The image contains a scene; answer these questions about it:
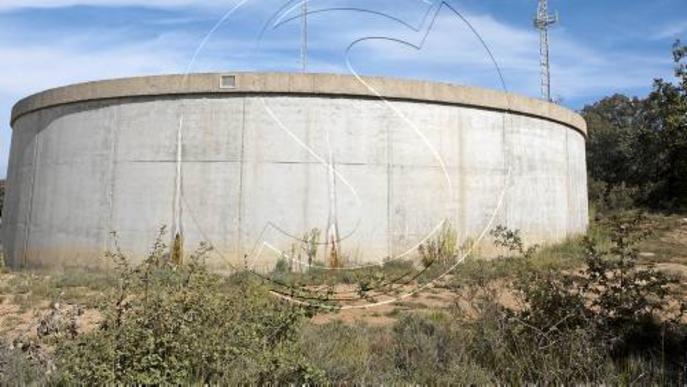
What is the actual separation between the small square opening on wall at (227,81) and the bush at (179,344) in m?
8.58

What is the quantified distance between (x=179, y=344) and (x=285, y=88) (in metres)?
9.61

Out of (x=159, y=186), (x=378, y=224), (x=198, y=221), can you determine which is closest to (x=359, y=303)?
(x=378, y=224)

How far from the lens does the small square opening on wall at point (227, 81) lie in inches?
555

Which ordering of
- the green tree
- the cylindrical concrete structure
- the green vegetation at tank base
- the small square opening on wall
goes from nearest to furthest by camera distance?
the green vegetation at tank base
the green tree
the cylindrical concrete structure
the small square opening on wall

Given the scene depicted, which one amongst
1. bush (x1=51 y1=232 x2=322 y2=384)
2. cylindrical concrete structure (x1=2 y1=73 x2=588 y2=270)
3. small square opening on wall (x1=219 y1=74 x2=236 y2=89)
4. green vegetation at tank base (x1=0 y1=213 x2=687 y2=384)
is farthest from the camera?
small square opening on wall (x1=219 y1=74 x2=236 y2=89)

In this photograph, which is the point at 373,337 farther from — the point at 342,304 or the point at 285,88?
the point at 285,88

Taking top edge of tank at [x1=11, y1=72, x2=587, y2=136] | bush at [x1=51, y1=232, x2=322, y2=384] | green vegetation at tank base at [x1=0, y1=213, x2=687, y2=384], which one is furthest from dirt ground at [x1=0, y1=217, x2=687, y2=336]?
top edge of tank at [x1=11, y1=72, x2=587, y2=136]

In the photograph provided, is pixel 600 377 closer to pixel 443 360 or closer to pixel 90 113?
pixel 443 360

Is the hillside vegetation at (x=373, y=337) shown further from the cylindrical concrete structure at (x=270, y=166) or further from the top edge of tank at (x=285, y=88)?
the top edge of tank at (x=285, y=88)

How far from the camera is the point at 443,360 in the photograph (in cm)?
637

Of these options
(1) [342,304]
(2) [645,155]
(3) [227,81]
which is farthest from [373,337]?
(2) [645,155]

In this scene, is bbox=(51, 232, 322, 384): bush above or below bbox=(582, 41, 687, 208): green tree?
below

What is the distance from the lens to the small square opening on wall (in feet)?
46.2

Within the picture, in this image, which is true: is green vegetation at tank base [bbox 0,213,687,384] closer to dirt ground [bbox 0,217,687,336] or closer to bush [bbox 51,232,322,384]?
bush [bbox 51,232,322,384]
